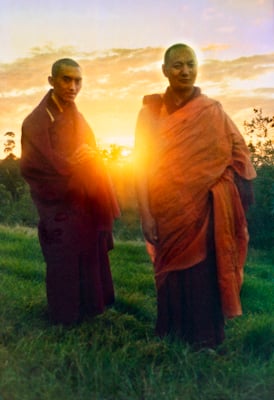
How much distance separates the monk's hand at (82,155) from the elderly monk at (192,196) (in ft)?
1.98

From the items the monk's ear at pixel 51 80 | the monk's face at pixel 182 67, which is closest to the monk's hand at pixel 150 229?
the monk's face at pixel 182 67

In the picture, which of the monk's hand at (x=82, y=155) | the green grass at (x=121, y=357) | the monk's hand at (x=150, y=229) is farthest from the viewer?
the monk's hand at (x=82, y=155)

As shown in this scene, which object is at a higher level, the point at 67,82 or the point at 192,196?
the point at 67,82

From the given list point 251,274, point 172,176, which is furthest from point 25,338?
point 251,274

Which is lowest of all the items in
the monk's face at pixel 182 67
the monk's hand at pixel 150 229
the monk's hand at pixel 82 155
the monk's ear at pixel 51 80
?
the monk's hand at pixel 150 229

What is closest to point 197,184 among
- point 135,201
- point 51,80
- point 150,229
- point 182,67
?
Answer: point 150,229

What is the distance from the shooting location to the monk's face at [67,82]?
5445 millimetres

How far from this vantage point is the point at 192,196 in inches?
195

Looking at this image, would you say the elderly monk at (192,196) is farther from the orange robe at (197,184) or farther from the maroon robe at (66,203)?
the maroon robe at (66,203)

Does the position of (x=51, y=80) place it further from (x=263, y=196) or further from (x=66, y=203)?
(x=263, y=196)

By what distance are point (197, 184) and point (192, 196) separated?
91 millimetres

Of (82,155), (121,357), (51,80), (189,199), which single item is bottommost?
(121,357)

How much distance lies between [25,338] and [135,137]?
170 cm

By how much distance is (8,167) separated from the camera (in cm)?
1111
